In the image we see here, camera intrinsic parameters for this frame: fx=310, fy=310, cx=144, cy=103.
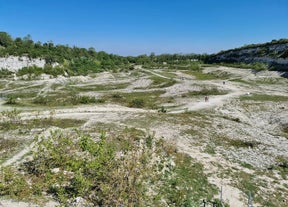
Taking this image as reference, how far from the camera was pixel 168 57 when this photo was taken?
192 metres

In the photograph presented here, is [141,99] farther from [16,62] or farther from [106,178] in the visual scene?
[16,62]

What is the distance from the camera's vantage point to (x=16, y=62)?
365ft

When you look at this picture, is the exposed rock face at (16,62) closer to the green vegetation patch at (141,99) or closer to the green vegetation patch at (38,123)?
the green vegetation patch at (141,99)

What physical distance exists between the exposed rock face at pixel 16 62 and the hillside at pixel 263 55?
270ft

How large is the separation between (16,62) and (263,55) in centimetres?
9152

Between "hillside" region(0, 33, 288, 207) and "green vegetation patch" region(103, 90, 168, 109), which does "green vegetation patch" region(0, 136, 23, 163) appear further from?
"green vegetation patch" region(103, 90, 168, 109)

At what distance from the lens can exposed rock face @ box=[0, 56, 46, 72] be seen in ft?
359

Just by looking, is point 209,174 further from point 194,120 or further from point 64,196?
point 194,120

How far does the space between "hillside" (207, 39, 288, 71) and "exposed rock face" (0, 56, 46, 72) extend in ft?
270

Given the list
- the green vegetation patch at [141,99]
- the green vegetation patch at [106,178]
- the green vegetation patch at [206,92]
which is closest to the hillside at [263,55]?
the green vegetation patch at [206,92]

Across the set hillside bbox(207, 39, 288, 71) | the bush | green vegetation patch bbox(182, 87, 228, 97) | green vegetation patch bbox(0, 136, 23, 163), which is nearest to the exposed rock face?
the bush

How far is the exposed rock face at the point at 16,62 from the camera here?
10931 centimetres

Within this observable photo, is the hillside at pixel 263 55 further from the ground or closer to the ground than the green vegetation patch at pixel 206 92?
further from the ground

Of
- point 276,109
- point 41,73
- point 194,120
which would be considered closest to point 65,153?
point 194,120
